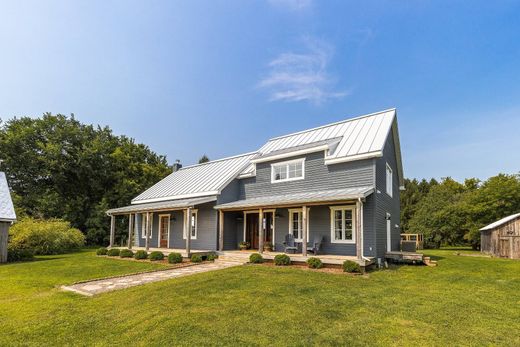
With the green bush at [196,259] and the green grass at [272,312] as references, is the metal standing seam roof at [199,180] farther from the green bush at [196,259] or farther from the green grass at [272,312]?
the green grass at [272,312]

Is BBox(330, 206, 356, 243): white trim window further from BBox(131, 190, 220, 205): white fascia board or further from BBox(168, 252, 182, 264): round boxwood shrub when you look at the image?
BBox(168, 252, 182, 264): round boxwood shrub

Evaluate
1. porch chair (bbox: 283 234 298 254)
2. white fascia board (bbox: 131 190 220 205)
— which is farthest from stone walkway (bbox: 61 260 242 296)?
white fascia board (bbox: 131 190 220 205)

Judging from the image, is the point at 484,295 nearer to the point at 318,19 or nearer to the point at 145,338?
the point at 145,338

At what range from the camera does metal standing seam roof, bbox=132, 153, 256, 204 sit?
17266mm

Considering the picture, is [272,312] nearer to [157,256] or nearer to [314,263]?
[314,263]

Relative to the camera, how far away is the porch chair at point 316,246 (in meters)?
12.8

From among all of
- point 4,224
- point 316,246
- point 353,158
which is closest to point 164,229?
point 4,224

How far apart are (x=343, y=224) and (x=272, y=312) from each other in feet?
24.9

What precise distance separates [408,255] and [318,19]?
37.8 ft

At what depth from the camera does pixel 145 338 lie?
4.79 metres

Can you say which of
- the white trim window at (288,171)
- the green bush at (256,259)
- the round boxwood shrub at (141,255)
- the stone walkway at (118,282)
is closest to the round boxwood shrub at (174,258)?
the round boxwood shrub at (141,255)

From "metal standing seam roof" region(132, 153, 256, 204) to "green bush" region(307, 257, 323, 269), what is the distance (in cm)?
668

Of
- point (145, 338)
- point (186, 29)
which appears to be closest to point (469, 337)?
point (145, 338)

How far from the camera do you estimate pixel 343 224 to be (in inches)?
506
